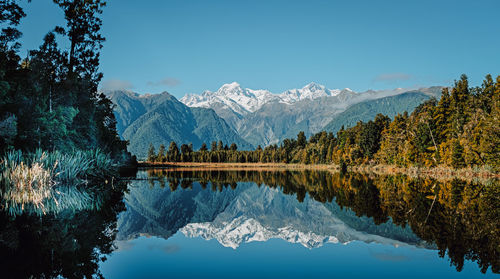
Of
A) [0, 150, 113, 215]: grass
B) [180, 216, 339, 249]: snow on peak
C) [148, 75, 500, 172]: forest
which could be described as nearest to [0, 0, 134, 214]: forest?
[0, 150, 113, 215]: grass

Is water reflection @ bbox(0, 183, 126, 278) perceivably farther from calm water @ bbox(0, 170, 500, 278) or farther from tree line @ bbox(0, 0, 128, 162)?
tree line @ bbox(0, 0, 128, 162)

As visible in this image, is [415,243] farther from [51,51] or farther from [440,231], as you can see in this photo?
[51,51]

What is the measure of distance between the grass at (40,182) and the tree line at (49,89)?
1.34 metres

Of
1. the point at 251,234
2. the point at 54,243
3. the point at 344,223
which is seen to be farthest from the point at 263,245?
the point at 54,243

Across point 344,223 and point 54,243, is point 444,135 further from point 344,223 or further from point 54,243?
point 54,243

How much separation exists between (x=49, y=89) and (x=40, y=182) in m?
6.95

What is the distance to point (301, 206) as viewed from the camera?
2036 centimetres

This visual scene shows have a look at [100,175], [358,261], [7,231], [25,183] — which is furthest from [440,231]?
[100,175]

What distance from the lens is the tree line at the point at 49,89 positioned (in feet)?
69.2

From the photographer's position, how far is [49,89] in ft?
76.6

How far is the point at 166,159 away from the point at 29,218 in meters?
123

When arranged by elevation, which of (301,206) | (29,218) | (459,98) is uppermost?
(459,98)

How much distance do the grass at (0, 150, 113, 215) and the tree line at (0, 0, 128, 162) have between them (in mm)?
1339

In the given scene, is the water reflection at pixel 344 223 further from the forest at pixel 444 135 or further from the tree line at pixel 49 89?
the forest at pixel 444 135
